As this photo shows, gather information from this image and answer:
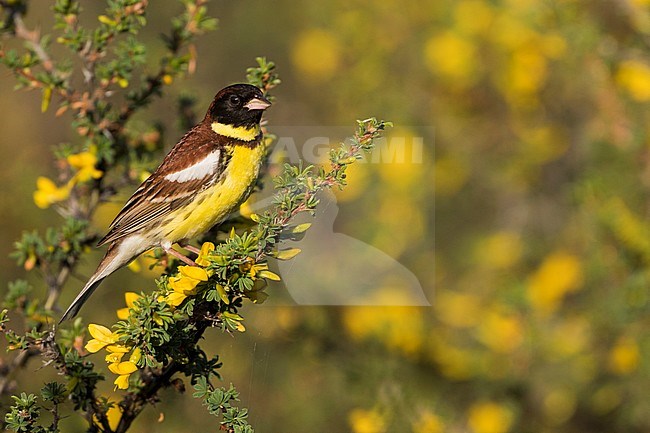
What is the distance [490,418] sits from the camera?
3891mm

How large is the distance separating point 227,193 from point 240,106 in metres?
0.30

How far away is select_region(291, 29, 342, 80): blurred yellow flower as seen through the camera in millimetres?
6383

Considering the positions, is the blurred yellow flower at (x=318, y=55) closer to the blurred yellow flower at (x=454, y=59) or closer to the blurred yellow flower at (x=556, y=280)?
the blurred yellow flower at (x=454, y=59)

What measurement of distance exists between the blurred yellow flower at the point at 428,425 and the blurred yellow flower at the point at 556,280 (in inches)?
54.8

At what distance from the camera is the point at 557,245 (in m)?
5.25

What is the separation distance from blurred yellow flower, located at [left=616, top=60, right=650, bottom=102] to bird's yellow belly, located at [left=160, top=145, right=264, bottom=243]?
6.79 feet

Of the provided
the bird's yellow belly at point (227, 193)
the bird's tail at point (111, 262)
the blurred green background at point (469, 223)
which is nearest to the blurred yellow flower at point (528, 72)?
the blurred green background at point (469, 223)

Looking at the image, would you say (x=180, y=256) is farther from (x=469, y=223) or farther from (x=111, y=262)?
(x=469, y=223)

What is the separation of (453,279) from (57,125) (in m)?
3.38

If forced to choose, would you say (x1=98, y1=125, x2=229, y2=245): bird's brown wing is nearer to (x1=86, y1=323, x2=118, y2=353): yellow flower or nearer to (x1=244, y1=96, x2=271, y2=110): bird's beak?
(x1=244, y1=96, x2=271, y2=110): bird's beak

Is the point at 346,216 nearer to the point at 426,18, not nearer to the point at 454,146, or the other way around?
the point at 454,146

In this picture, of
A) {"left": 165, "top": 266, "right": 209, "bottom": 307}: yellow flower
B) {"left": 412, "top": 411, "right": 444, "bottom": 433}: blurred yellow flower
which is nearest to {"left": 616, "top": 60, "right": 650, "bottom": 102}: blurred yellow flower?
{"left": 412, "top": 411, "right": 444, "bottom": 433}: blurred yellow flower

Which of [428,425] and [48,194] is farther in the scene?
[428,425]

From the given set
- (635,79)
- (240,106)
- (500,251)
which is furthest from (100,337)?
(500,251)
